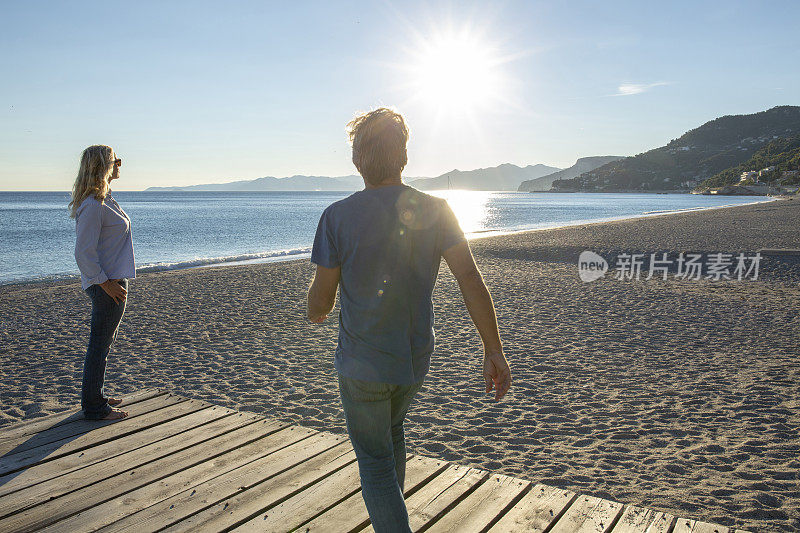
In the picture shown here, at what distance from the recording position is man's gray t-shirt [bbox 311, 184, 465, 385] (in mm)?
1982

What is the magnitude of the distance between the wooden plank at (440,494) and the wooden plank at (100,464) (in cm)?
151

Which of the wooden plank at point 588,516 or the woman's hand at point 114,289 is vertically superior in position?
the woman's hand at point 114,289

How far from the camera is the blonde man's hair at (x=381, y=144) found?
199 cm

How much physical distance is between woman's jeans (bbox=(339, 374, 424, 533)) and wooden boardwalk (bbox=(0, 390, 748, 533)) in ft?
2.02

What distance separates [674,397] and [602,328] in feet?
10.0

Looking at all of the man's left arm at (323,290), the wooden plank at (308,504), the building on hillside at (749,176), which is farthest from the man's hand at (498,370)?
the building on hillside at (749,176)

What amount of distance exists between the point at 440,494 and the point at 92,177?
3023 millimetres

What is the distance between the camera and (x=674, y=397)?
550 cm

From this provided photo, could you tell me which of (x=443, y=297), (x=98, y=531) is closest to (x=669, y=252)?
(x=443, y=297)

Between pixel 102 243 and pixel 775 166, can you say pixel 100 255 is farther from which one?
pixel 775 166

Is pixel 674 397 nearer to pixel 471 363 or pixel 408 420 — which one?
pixel 471 363

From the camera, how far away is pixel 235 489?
2.98 m

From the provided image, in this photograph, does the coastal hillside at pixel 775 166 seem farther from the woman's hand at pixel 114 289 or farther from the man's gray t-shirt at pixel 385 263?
the man's gray t-shirt at pixel 385 263

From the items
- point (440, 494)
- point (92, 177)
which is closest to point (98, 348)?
point (92, 177)
